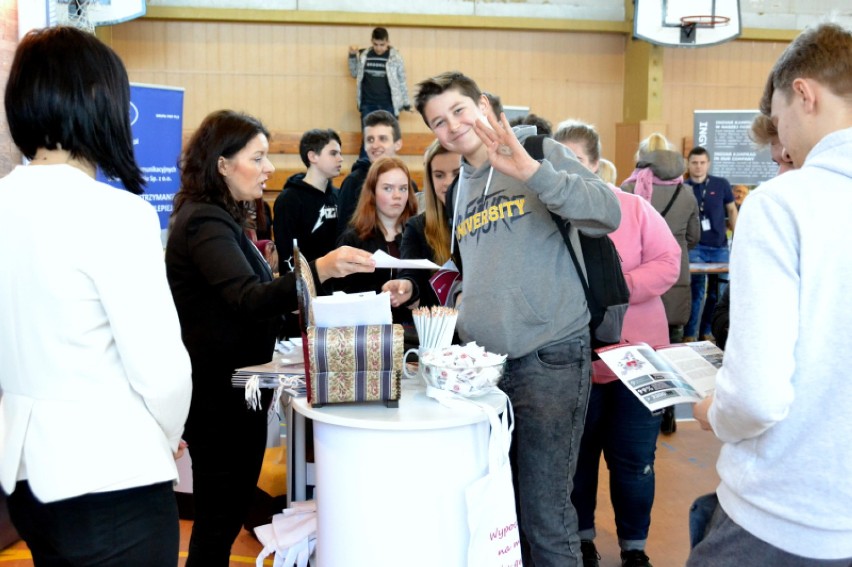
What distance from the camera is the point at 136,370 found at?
4.00 feet

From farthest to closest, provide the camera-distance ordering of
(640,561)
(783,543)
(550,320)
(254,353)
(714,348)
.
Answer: (640,561) < (254,353) < (550,320) < (714,348) < (783,543)

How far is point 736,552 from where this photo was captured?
122cm

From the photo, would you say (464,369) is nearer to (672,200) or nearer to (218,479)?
(218,479)

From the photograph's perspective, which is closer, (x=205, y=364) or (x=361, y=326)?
(x=361, y=326)

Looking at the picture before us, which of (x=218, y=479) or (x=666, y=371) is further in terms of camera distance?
(x=218, y=479)

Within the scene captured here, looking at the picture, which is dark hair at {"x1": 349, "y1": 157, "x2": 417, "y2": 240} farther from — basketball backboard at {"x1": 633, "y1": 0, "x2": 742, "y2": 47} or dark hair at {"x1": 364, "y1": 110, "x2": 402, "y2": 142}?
basketball backboard at {"x1": 633, "y1": 0, "x2": 742, "y2": 47}

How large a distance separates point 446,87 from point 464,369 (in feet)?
2.50

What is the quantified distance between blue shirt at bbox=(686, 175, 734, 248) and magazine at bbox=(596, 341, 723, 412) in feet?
18.4

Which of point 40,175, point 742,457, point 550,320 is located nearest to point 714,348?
point 550,320

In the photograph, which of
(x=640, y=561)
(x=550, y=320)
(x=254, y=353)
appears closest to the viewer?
(x=550, y=320)

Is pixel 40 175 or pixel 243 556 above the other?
pixel 40 175

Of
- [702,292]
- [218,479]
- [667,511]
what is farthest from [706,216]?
[218,479]

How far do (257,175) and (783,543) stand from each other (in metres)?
1.58

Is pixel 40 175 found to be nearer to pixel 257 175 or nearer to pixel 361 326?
pixel 361 326
